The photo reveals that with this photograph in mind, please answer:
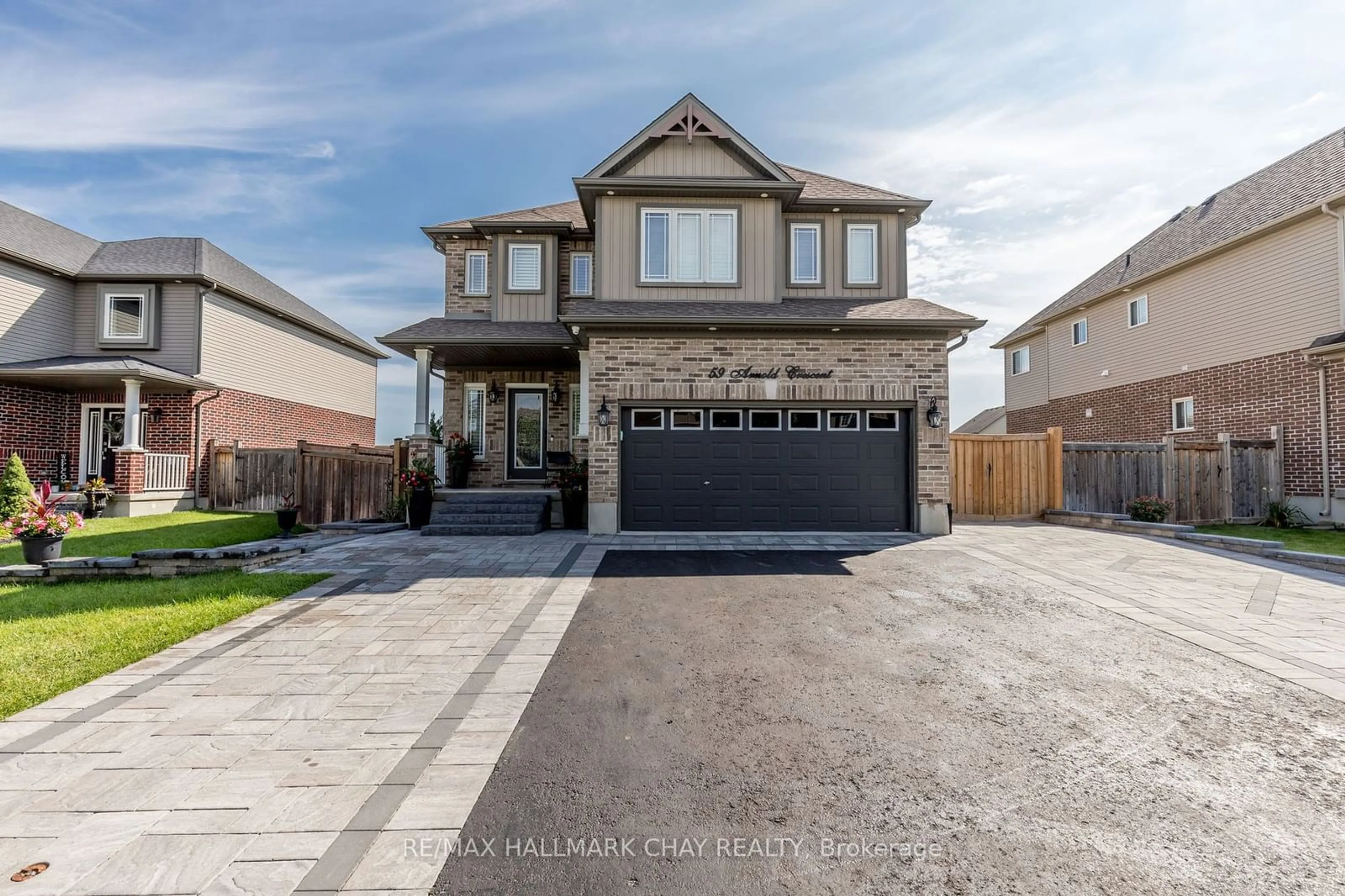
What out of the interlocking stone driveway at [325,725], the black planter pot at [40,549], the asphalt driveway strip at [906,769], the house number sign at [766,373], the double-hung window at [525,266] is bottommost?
the asphalt driveway strip at [906,769]

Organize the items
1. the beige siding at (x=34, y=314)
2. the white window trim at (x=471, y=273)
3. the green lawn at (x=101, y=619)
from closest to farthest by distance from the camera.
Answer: the green lawn at (x=101, y=619) → the beige siding at (x=34, y=314) → the white window trim at (x=471, y=273)

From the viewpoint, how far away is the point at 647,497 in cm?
1088

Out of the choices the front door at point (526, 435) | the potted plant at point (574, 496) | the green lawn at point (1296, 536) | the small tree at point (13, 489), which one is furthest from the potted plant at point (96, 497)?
the green lawn at point (1296, 536)

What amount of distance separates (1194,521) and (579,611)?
14.5 m

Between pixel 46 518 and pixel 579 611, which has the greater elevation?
pixel 46 518

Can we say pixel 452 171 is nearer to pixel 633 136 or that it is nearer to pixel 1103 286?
pixel 633 136

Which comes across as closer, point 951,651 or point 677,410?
point 951,651

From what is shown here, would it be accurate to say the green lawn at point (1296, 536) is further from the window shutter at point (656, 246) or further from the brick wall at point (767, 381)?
the window shutter at point (656, 246)

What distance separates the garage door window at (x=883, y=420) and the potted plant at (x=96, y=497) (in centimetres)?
1817

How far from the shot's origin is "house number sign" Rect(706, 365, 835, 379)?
10797mm

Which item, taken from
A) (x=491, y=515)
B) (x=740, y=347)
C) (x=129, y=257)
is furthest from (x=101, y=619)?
(x=129, y=257)

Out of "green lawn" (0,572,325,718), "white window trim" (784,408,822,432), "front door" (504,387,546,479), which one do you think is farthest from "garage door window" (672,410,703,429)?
"green lawn" (0,572,325,718)

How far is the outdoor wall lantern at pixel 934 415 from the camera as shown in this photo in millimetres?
10812

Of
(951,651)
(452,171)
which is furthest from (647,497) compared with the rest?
(452,171)
